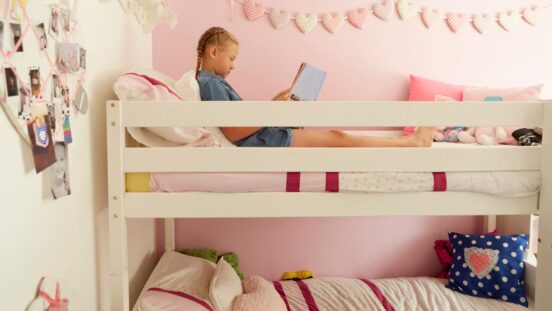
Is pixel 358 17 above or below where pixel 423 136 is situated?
above

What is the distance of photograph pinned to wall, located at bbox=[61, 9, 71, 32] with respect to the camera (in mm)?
1069

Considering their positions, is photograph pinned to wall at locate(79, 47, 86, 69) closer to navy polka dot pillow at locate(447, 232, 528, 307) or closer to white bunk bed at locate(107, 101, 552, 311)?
white bunk bed at locate(107, 101, 552, 311)

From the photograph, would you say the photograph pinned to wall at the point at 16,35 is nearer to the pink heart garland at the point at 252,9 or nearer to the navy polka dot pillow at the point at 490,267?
the pink heart garland at the point at 252,9

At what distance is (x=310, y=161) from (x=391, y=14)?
134 centimetres

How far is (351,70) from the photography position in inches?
92.0

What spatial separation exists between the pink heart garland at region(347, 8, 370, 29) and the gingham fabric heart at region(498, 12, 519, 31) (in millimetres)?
726

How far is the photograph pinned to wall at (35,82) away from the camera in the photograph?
2.98 feet

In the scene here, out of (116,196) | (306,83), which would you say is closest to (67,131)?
(116,196)

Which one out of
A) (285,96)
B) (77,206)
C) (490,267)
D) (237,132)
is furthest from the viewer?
(490,267)

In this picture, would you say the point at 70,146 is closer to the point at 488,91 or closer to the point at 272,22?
the point at 272,22

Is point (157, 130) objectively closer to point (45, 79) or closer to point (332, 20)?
point (45, 79)

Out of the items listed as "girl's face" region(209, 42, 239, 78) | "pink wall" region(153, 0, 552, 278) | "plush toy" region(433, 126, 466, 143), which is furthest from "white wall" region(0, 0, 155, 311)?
"plush toy" region(433, 126, 466, 143)

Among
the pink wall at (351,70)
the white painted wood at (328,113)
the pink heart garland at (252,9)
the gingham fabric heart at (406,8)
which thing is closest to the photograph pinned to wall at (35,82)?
the white painted wood at (328,113)

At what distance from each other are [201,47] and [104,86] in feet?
1.67
